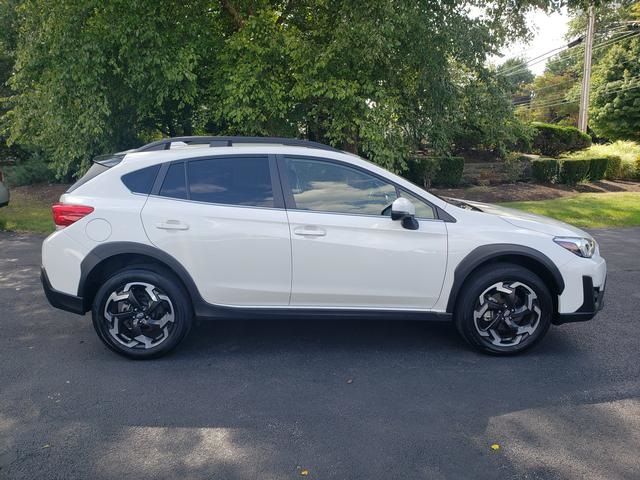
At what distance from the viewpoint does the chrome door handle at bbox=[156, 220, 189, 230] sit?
4645 millimetres

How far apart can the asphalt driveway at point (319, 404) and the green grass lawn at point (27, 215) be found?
6.13 meters

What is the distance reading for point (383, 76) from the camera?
10859mm

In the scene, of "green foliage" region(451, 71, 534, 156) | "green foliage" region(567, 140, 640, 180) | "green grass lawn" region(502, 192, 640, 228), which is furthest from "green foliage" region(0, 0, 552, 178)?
"green foliage" region(567, 140, 640, 180)

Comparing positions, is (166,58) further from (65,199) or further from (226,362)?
(226,362)

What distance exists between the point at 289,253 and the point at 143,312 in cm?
124

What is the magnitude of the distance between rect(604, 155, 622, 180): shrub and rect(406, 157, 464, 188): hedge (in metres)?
5.98

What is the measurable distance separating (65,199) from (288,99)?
6.57 m

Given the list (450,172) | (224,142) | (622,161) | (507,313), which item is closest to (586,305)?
(507,313)

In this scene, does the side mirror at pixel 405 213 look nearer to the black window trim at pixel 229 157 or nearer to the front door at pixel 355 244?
the front door at pixel 355 244

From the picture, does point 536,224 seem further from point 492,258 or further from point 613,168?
point 613,168

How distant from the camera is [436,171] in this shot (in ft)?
55.9

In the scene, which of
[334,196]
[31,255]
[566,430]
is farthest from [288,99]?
[566,430]

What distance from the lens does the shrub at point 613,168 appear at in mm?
20094

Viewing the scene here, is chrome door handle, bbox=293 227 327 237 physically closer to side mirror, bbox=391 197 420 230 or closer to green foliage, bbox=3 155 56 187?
side mirror, bbox=391 197 420 230
